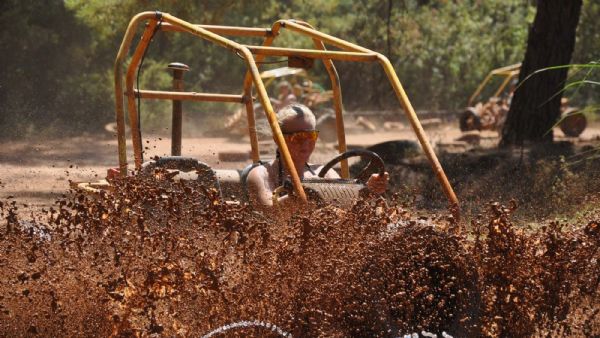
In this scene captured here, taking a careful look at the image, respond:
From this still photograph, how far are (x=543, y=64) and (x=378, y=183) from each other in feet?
25.7

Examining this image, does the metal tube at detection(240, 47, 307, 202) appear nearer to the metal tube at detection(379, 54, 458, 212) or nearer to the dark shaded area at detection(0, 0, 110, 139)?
the metal tube at detection(379, 54, 458, 212)

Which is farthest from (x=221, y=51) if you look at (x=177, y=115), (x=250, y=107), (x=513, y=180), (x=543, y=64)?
(x=250, y=107)

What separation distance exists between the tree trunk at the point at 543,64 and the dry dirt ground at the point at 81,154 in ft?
7.22

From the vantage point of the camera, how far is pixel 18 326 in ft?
16.1

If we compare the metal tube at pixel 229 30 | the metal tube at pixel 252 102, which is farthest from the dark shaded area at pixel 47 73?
the metal tube at pixel 229 30

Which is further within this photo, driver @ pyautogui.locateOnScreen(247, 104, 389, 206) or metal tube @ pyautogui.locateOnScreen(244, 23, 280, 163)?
metal tube @ pyautogui.locateOnScreen(244, 23, 280, 163)

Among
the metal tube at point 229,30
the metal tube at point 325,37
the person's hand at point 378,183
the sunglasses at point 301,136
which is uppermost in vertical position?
the metal tube at point 325,37

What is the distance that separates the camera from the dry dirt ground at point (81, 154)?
1376 centimetres

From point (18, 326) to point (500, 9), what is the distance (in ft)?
91.8

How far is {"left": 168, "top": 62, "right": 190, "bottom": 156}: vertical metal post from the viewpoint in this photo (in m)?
8.43

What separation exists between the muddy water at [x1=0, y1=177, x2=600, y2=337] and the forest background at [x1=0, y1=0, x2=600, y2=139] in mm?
14282

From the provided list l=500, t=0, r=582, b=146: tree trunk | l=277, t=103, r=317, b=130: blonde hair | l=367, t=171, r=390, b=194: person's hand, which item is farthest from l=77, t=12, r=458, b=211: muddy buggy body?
l=500, t=0, r=582, b=146: tree trunk

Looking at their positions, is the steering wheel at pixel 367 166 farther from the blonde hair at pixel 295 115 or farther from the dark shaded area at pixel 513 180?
the dark shaded area at pixel 513 180

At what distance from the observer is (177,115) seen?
8578 millimetres
